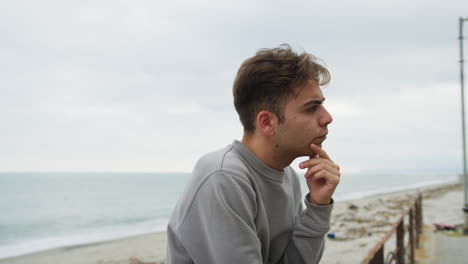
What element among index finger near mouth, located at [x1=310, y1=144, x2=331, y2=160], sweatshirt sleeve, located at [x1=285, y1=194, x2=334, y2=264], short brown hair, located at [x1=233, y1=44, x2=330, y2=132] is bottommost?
sweatshirt sleeve, located at [x1=285, y1=194, x2=334, y2=264]

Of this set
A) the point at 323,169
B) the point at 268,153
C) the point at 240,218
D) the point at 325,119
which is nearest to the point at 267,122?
the point at 268,153

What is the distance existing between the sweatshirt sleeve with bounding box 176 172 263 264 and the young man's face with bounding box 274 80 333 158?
1.15 ft

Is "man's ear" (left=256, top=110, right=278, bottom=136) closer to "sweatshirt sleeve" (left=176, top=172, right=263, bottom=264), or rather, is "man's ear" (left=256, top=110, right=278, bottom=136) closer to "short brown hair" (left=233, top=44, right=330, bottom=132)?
"short brown hair" (left=233, top=44, right=330, bottom=132)

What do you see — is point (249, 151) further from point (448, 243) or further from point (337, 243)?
point (337, 243)

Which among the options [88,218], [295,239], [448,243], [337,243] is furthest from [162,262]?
[88,218]

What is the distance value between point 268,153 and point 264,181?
0.44 ft

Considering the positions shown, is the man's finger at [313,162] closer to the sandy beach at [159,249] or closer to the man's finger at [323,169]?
the man's finger at [323,169]

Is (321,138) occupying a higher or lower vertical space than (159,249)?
higher

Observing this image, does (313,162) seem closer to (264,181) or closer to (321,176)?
(321,176)

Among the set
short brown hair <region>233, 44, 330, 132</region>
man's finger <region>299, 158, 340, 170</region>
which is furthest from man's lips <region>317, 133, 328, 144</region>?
short brown hair <region>233, 44, 330, 132</region>

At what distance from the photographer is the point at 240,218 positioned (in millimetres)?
1432

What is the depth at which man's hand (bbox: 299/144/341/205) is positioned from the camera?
1.81 m

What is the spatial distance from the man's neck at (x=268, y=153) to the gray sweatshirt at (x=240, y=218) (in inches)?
1.6

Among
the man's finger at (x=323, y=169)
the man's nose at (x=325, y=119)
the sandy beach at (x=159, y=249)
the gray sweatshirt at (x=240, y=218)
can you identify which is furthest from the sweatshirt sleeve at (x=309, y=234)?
the sandy beach at (x=159, y=249)
